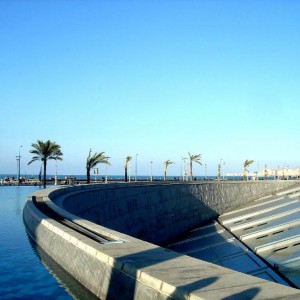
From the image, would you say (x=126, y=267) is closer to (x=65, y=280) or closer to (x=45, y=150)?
(x=65, y=280)

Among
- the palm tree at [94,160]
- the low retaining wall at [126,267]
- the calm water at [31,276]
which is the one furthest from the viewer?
the palm tree at [94,160]

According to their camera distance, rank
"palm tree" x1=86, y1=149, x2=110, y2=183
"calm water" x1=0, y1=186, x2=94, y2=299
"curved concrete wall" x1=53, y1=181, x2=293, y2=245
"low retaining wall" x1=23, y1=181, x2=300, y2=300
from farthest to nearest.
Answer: "palm tree" x1=86, y1=149, x2=110, y2=183 → "curved concrete wall" x1=53, y1=181, x2=293, y2=245 → "calm water" x1=0, y1=186, x2=94, y2=299 → "low retaining wall" x1=23, y1=181, x2=300, y2=300

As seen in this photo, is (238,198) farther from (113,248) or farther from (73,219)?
(113,248)

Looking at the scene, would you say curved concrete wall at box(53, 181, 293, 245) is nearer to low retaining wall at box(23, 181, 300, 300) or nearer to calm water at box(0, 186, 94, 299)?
low retaining wall at box(23, 181, 300, 300)

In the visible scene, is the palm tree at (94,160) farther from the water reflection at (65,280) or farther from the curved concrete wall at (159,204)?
the water reflection at (65,280)

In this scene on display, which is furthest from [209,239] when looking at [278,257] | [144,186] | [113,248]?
[113,248]

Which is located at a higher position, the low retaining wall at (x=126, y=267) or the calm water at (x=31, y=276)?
the low retaining wall at (x=126, y=267)

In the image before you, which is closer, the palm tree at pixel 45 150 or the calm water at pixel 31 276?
the calm water at pixel 31 276

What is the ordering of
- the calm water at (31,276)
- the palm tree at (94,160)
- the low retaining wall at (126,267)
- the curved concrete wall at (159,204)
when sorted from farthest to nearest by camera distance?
the palm tree at (94,160) < the curved concrete wall at (159,204) < the calm water at (31,276) < the low retaining wall at (126,267)

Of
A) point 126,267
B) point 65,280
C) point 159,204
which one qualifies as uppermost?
point 126,267

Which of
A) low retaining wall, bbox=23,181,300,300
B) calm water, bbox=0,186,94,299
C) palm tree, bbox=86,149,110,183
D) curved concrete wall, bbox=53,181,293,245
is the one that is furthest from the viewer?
palm tree, bbox=86,149,110,183

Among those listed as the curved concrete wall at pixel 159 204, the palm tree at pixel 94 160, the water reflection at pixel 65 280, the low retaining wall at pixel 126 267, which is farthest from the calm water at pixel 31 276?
the palm tree at pixel 94 160

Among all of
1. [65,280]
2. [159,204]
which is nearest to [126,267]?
[65,280]

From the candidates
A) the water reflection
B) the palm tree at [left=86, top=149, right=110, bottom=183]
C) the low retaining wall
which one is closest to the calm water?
the water reflection
